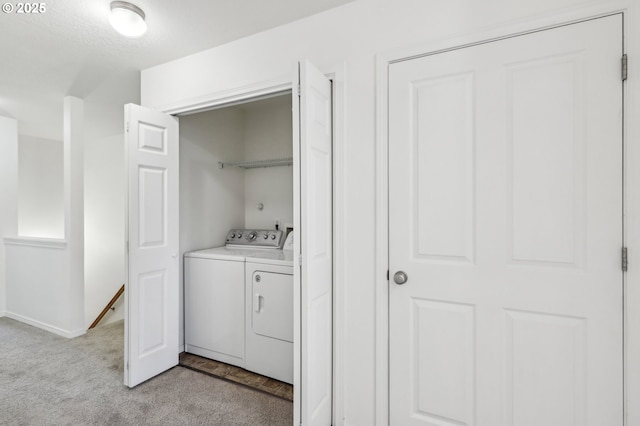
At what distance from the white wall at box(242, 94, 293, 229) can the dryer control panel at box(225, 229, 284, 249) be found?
24 cm

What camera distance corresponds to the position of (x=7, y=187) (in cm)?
399

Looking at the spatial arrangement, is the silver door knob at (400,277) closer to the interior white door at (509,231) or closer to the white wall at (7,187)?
the interior white door at (509,231)

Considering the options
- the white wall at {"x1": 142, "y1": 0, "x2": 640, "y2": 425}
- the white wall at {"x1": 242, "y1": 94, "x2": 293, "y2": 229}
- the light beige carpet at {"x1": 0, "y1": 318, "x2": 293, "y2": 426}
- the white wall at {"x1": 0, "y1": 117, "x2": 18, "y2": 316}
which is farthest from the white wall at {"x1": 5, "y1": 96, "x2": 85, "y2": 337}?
the white wall at {"x1": 142, "y1": 0, "x2": 640, "y2": 425}

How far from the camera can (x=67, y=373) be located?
2.56 m

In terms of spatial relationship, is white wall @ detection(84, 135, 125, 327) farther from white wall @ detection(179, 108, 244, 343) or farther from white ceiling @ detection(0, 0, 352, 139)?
white wall @ detection(179, 108, 244, 343)

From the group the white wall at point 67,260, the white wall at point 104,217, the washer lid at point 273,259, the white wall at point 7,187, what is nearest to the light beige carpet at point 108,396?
the white wall at point 67,260

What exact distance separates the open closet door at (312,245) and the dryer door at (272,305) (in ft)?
2.04

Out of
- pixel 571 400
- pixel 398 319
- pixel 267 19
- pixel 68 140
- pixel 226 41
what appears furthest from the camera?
pixel 68 140

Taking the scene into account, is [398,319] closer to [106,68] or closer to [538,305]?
[538,305]

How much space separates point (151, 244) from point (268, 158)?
5.06ft

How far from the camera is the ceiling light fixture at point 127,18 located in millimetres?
1794

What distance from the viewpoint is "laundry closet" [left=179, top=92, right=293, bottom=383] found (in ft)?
8.21

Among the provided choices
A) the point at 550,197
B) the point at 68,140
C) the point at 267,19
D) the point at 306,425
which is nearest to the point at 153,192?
the point at 267,19

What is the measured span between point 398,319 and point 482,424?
1.96 ft
